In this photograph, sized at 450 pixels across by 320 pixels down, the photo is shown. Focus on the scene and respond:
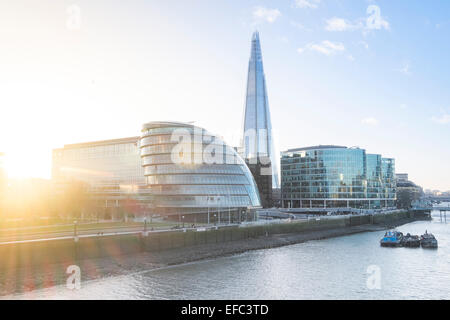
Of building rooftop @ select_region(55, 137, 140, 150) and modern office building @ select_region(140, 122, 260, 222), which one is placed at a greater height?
building rooftop @ select_region(55, 137, 140, 150)

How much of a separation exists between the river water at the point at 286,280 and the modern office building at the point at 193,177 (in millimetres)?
33607

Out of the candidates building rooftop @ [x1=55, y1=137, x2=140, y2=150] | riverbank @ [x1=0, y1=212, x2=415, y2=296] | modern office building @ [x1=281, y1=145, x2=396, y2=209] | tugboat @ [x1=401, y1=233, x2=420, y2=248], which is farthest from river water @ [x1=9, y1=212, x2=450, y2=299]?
modern office building @ [x1=281, y1=145, x2=396, y2=209]

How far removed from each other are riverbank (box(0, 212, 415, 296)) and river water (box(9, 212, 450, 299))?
5.64 feet

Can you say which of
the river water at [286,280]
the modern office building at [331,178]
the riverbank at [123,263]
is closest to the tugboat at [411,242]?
the river water at [286,280]

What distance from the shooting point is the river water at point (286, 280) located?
32.0 m

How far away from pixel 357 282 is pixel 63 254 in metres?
28.5

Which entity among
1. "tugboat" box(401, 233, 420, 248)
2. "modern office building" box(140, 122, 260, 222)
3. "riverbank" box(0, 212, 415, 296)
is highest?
"modern office building" box(140, 122, 260, 222)

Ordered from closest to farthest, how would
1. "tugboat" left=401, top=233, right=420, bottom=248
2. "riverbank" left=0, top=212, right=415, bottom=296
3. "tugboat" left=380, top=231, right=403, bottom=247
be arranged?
"riverbank" left=0, top=212, right=415, bottom=296
"tugboat" left=401, top=233, right=420, bottom=248
"tugboat" left=380, top=231, right=403, bottom=247

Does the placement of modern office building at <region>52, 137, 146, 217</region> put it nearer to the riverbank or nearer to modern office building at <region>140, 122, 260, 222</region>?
modern office building at <region>140, 122, 260, 222</region>

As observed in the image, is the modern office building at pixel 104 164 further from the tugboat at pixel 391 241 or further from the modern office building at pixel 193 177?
the tugboat at pixel 391 241

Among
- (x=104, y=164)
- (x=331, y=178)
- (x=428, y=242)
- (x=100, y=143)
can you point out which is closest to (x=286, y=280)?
(x=428, y=242)

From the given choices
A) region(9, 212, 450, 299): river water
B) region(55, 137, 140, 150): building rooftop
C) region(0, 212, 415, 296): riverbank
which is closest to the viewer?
region(9, 212, 450, 299): river water

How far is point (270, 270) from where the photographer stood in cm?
4253

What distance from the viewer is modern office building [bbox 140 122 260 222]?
86.4 meters
